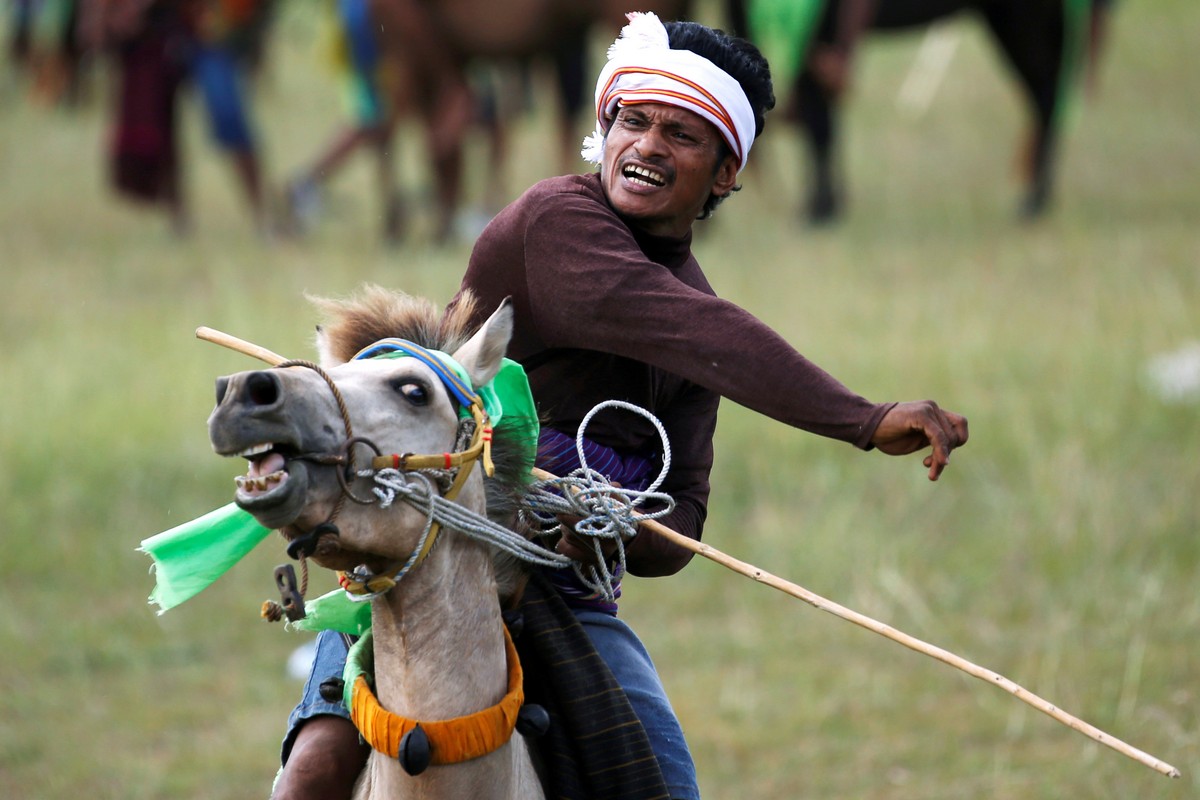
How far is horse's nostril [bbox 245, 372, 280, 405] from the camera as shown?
2336 millimetres

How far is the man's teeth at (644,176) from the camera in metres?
3.09

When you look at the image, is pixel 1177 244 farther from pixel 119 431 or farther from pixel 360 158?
pixel 360 158

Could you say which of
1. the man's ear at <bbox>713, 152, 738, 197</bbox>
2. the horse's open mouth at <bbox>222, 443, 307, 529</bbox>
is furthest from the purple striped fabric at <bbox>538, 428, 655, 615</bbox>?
the horse's open mouth at <bbox>222, 443, 307, 529</bbox>

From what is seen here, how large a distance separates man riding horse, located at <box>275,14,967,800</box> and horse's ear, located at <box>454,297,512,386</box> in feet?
0.54

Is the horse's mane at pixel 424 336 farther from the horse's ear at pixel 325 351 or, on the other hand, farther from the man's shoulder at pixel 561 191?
the man's shoulder at pixel 561 191

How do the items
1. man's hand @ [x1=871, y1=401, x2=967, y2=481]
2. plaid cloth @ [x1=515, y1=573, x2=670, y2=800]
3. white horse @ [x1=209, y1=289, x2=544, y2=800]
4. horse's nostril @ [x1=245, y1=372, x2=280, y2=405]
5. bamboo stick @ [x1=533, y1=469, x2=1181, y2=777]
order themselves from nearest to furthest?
horse's nostril @ [x1=245, y1=372, x2=280, y2=405] < white horse @ [x1=209, y1=289, x2=544, y2=800] < man's hand @ [x1=871, y1=401, x2=967, y2=481] < bamboo stick @ [x1=533, y1=469, x2=1181, y2=777] < plaid cloth @ [x1=515, y1=573, x2=670, y2=800]

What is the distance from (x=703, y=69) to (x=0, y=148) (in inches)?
611

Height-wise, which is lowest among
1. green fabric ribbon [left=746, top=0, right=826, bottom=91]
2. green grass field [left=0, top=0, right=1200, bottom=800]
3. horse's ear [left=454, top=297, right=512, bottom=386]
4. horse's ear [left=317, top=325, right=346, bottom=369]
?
green grass field [left=0, top=0, right=1200, bottom=800]

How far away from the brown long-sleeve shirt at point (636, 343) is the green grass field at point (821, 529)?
2783mm

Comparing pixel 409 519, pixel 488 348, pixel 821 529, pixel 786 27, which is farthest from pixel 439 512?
pixel 786 27

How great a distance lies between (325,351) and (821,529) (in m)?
4.78

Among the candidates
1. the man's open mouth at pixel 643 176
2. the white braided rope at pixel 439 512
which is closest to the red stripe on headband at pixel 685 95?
the man's open mouth at pixel 643 176

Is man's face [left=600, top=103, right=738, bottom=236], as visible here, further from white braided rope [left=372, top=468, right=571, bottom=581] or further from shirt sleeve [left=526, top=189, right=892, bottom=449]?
white braided rope [left=372, top=468, right=571, bottom=581]

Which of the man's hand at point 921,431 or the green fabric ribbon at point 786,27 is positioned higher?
the green fabric ribbon at point 786,27
